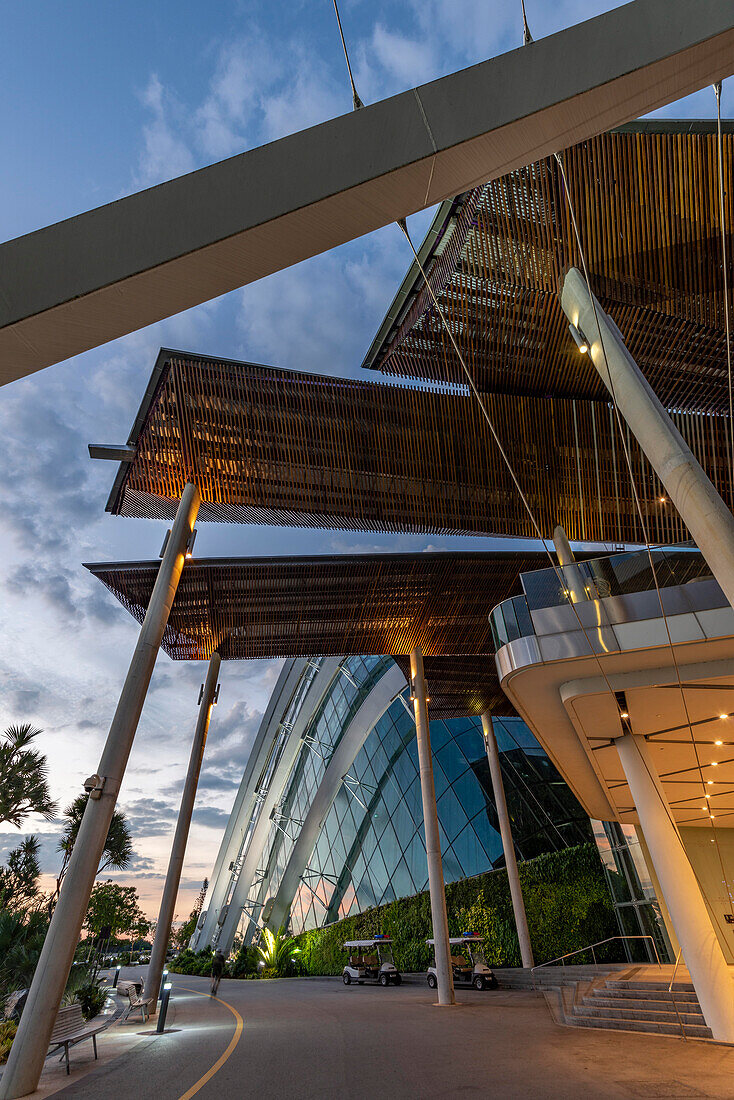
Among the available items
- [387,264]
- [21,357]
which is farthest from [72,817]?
[387,264]

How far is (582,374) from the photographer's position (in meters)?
13.9

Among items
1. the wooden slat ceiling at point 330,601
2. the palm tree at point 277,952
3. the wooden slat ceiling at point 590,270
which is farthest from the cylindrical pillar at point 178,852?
the palm tree at point 277,952

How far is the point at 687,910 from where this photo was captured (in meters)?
9.77

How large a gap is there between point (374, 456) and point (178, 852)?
1268 centimetres

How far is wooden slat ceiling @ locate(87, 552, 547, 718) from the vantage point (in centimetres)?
1722

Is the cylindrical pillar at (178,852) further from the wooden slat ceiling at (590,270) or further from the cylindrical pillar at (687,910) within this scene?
the wooden slat ceiling at (590,270)

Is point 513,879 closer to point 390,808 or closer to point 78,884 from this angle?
point 390,808

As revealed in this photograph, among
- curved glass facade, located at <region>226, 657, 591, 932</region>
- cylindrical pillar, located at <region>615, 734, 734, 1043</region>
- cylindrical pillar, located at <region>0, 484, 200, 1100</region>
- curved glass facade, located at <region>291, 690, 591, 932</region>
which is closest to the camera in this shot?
cylindrical pillar, located at <region>0, 484, 200, 1100</region>

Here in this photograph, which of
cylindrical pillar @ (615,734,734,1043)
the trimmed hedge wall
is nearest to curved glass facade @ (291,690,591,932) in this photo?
the trimmed hedge wall

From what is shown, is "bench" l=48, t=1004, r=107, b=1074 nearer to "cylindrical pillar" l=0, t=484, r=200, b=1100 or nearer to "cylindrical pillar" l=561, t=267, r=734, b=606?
"cylindrical pillar" l=0, t=484, r=200, b=1100

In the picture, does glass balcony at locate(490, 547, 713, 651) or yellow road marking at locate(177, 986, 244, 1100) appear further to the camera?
glass balcony at locate(490, 547, 713, 651)

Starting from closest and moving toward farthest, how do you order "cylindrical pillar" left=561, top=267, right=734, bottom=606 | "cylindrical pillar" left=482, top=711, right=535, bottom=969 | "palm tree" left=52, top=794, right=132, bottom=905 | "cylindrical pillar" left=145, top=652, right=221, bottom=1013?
"cylindrical pillar" left=561, top=267, right=734, bottom=606
"cylindrical pillar" left=145, top=652, right=221, bottom=1013
"palm tree" left=52, top=794, right=132, bottom=905
"cylindrical pillar" left=482, top=711, right=535, bottom=969

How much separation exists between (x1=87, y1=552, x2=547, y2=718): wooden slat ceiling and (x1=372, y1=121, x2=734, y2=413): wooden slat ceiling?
5987mm

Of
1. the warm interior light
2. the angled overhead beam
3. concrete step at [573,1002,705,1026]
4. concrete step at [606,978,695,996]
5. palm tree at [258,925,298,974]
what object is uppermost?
the warm interior light
